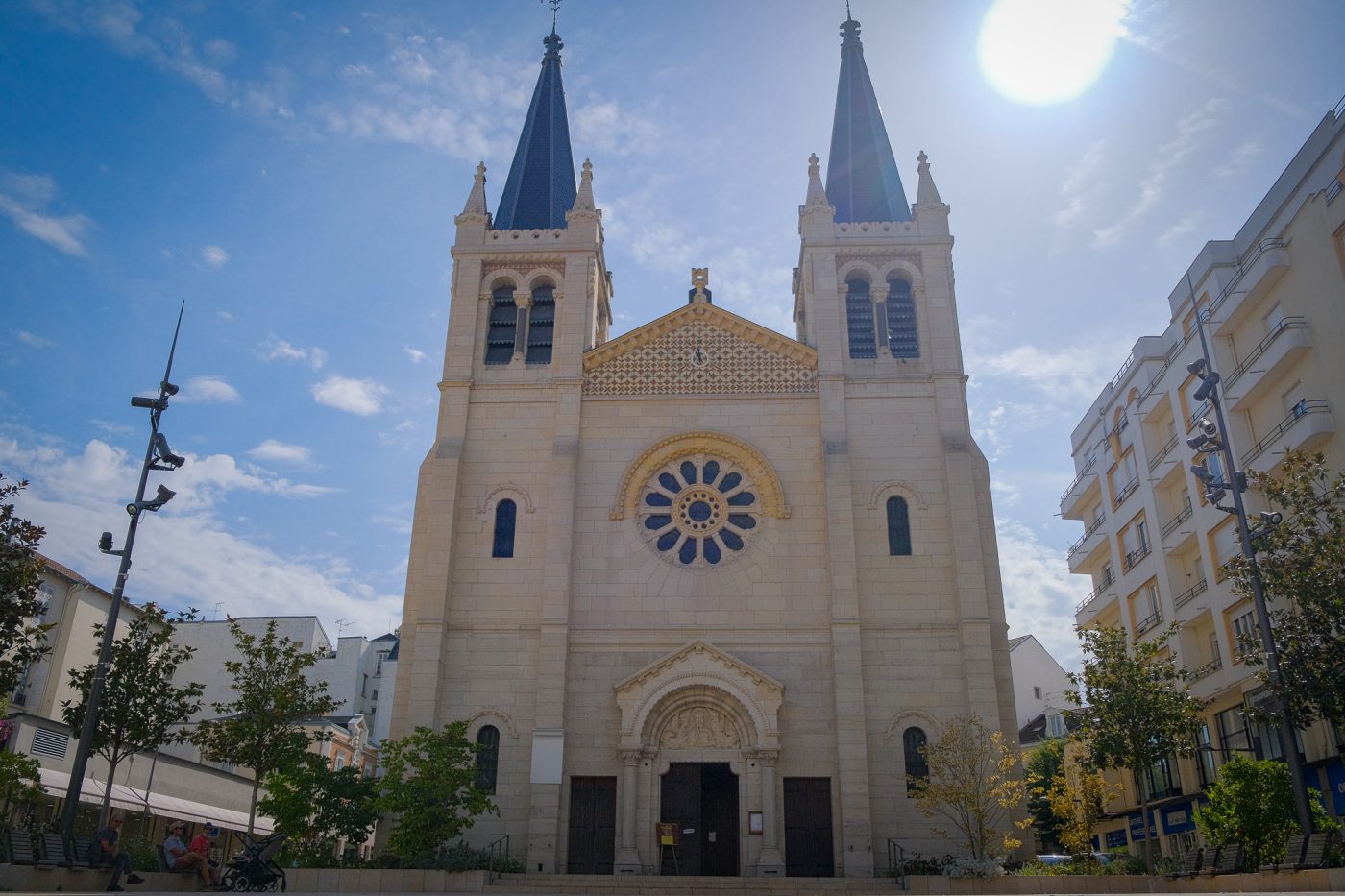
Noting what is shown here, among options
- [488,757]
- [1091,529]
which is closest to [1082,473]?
[1091,529]

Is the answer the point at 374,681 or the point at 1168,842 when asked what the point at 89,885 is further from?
the point at 374,681

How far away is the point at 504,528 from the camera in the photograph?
2886 cm

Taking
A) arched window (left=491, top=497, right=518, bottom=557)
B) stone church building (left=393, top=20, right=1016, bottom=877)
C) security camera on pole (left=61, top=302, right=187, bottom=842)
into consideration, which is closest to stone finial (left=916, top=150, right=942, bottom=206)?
stone church building (left=393, top=20, right=1016, bottom=877)

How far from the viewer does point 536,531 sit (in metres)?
28.6

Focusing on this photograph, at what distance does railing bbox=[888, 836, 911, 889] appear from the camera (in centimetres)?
2317

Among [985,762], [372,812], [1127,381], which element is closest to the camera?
[372,812]

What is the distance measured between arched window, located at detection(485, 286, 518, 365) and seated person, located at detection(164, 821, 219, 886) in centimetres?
1601

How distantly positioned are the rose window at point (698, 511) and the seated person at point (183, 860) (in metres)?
13.3

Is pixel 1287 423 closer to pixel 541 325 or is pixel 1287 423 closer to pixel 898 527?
pixel 898 527

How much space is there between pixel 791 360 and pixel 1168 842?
63.6 feet

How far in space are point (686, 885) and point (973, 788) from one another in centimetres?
629

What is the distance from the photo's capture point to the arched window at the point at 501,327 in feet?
103

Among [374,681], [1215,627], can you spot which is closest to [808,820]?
[1215,627]

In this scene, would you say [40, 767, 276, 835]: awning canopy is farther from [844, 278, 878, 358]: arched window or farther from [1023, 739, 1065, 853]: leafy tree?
[1023, 739, 1065, 853]: leafy tree
